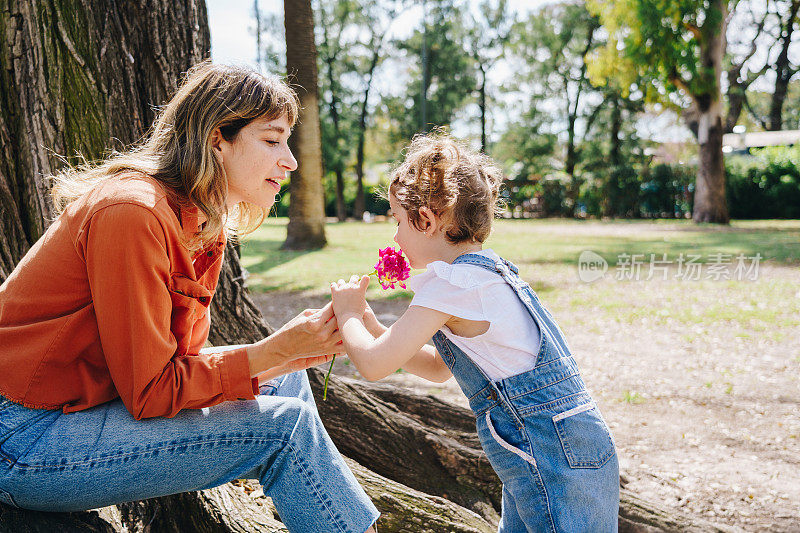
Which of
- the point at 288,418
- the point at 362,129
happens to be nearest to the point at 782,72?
the point at 362,129

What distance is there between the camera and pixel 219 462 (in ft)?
5.58

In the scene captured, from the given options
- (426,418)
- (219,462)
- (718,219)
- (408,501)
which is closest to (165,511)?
(219,462)

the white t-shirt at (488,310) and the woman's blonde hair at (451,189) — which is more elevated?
the woman's blonde hair at (451,189)

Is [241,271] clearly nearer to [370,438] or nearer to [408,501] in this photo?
[370,438]

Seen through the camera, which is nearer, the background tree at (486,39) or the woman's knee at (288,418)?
the woman's knee at (288,418)

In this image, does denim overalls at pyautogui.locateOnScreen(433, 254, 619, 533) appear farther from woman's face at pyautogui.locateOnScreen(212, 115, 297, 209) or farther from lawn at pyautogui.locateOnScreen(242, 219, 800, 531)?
lawn at pyautogui.locateOnScreen(242, 219, 800, 531)

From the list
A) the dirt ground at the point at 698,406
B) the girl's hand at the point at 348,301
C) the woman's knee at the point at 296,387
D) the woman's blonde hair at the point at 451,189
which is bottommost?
the dirt ground at the point at 698,406

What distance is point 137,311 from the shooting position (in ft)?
5.20

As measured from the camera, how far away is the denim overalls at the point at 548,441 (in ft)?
6.14

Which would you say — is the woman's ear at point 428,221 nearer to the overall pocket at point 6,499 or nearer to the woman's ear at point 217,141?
the woman's ear at point 217,141

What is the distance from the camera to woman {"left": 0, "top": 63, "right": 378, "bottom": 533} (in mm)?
1597

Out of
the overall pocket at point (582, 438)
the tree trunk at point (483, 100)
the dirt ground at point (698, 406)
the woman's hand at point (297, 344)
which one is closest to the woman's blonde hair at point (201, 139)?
the woman's hand at point (297, 344)

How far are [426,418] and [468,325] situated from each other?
1.37 m

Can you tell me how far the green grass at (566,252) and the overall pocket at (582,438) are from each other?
5.19 meters
